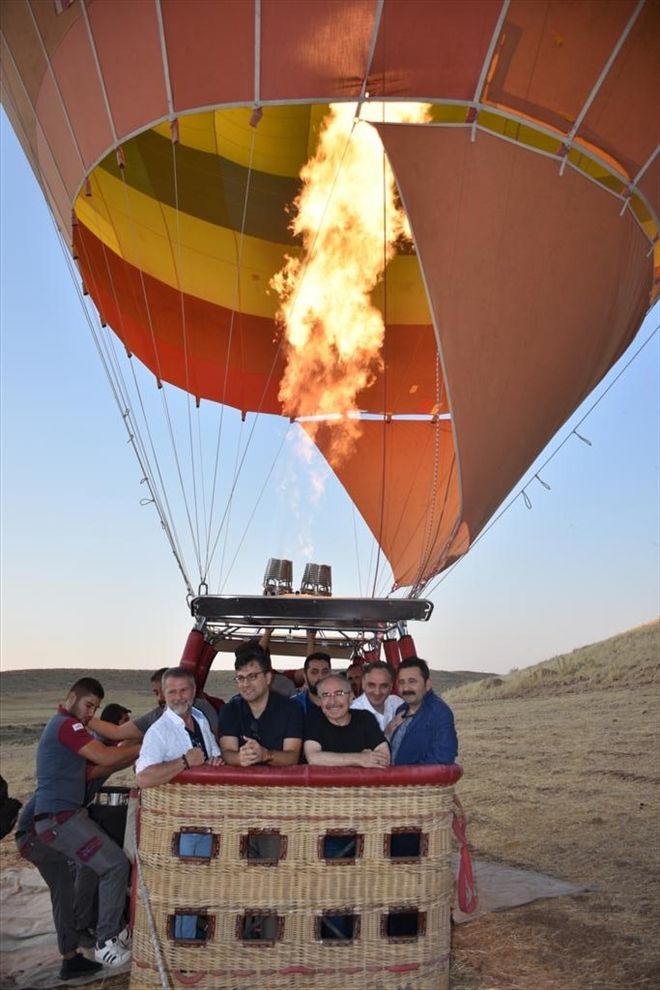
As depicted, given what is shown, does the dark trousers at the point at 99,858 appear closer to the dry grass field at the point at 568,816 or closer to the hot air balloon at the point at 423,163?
the dry grass field at the point at 568,816

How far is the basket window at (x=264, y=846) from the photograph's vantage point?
3.30 metres

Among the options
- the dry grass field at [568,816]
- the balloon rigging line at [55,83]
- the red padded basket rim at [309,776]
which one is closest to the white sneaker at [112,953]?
the dry grass field at [568,816]

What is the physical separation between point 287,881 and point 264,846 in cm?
18

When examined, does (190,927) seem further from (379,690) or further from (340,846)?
(379,690)

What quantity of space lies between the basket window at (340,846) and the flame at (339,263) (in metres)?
6.74

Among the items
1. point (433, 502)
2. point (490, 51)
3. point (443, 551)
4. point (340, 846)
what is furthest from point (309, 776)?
point (433, 502)

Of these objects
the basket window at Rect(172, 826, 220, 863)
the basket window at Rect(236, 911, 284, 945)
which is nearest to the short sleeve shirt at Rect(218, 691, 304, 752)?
the basket window at Rect(172, 826, 220, 863)

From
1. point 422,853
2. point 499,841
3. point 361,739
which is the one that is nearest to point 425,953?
point 422,853

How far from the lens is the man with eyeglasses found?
12.0ft

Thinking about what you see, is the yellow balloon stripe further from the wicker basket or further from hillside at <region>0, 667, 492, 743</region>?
hillside at <region>0, 667, 492, 743</region>

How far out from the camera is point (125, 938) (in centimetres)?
427

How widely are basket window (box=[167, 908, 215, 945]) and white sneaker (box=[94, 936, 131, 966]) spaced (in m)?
1.08

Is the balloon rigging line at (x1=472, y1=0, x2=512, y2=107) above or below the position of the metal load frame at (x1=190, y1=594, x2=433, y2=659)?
above

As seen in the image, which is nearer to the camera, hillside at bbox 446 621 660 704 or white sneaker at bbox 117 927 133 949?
white sneaker at bbox 117 927 133 949
